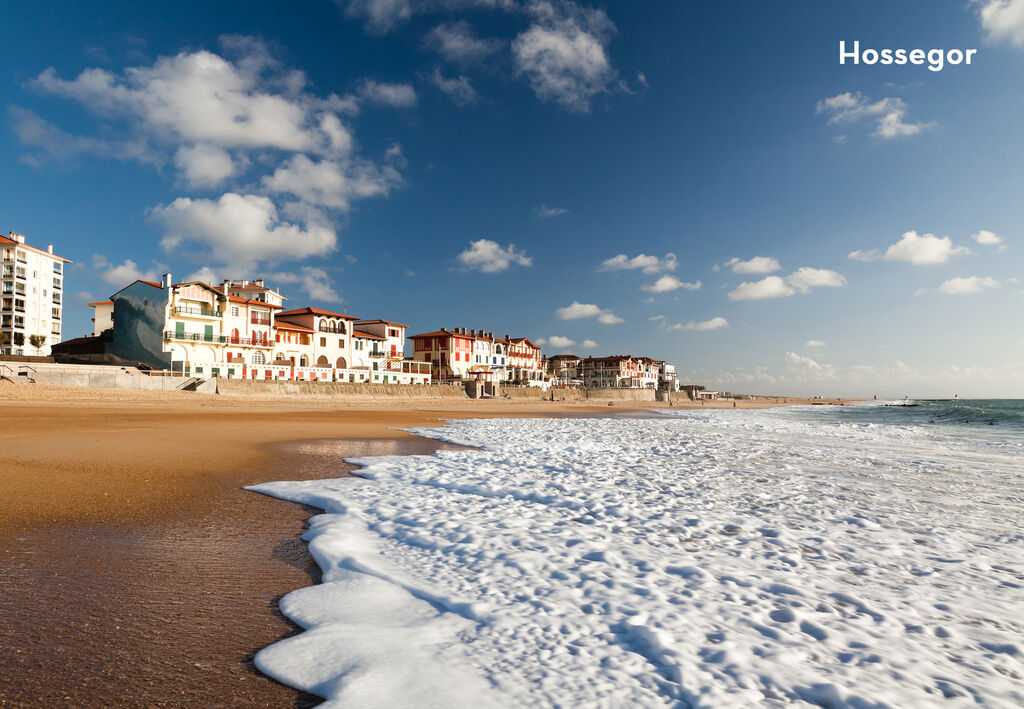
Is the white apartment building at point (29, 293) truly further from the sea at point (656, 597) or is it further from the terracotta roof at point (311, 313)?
the sea at point (656, 597)

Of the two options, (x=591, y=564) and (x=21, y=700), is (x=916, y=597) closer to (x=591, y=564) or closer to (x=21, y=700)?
(x=591, y=564)

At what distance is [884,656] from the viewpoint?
9.64 ft

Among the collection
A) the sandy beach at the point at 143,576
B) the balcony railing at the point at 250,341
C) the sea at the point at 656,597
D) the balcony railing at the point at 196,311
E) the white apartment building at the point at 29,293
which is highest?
the white apartment building at the point at 29,293

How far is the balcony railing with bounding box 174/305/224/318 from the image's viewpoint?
47375 millimetres

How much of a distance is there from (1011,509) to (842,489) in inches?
71.0

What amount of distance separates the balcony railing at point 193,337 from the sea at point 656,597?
47399 mm

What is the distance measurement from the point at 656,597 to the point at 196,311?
54299 millimetres

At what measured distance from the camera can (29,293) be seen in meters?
70.5

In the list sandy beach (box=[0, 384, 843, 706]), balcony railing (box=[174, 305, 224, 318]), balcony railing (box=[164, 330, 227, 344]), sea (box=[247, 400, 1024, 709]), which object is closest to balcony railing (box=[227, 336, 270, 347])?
balcony railing (box=[164, 330, 227, 344])

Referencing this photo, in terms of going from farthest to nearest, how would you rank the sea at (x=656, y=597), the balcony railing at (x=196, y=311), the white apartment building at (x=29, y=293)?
the white apartment building at (x=29, y=293)
the balcony railing at (x=196, y=311)
the sea at (x=656, y=597)

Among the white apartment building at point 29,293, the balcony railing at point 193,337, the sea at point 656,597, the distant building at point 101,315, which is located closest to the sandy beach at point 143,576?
the sea at point 656,597

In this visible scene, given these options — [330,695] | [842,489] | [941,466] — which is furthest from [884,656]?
[941,466]

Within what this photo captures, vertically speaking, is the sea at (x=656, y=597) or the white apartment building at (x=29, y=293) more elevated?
the white apartment building at (x=29, y=293)

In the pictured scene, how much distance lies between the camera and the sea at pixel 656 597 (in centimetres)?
265
